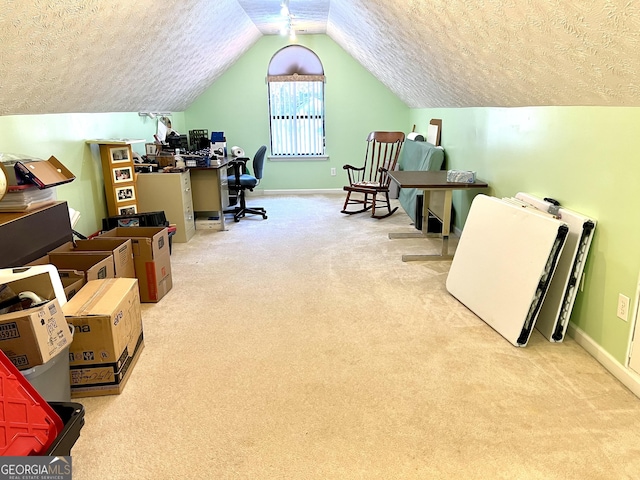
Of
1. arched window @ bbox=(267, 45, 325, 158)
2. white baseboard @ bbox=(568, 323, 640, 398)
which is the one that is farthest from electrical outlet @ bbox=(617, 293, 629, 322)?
arched window @ bbox=(267, 45, 325, 158)

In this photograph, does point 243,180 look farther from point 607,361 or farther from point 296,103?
point 607,361

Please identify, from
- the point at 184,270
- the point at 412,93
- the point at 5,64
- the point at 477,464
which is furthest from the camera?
the point at 412,93

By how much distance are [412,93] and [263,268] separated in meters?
3.19

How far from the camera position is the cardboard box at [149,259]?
10.3ft

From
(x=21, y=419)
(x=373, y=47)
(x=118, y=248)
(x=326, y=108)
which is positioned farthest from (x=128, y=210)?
(x=326, y=108)

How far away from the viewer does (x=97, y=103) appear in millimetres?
3947

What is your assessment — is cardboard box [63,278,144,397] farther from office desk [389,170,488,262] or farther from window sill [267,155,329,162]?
window sill [267,155,329,162]

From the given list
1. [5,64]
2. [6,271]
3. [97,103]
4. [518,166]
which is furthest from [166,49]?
[518,166]

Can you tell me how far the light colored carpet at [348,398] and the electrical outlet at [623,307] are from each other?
29 cm

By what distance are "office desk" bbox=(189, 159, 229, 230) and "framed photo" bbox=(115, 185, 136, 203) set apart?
2.68 ft

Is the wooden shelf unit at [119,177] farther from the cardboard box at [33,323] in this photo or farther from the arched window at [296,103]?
the arched window at [296,103]

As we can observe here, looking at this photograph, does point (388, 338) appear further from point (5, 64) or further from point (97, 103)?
point (97, 103)

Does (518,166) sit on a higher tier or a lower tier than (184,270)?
higher

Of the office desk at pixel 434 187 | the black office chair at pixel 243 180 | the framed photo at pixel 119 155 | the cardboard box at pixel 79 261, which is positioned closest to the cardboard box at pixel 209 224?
the black office chair at pixel 243 180
